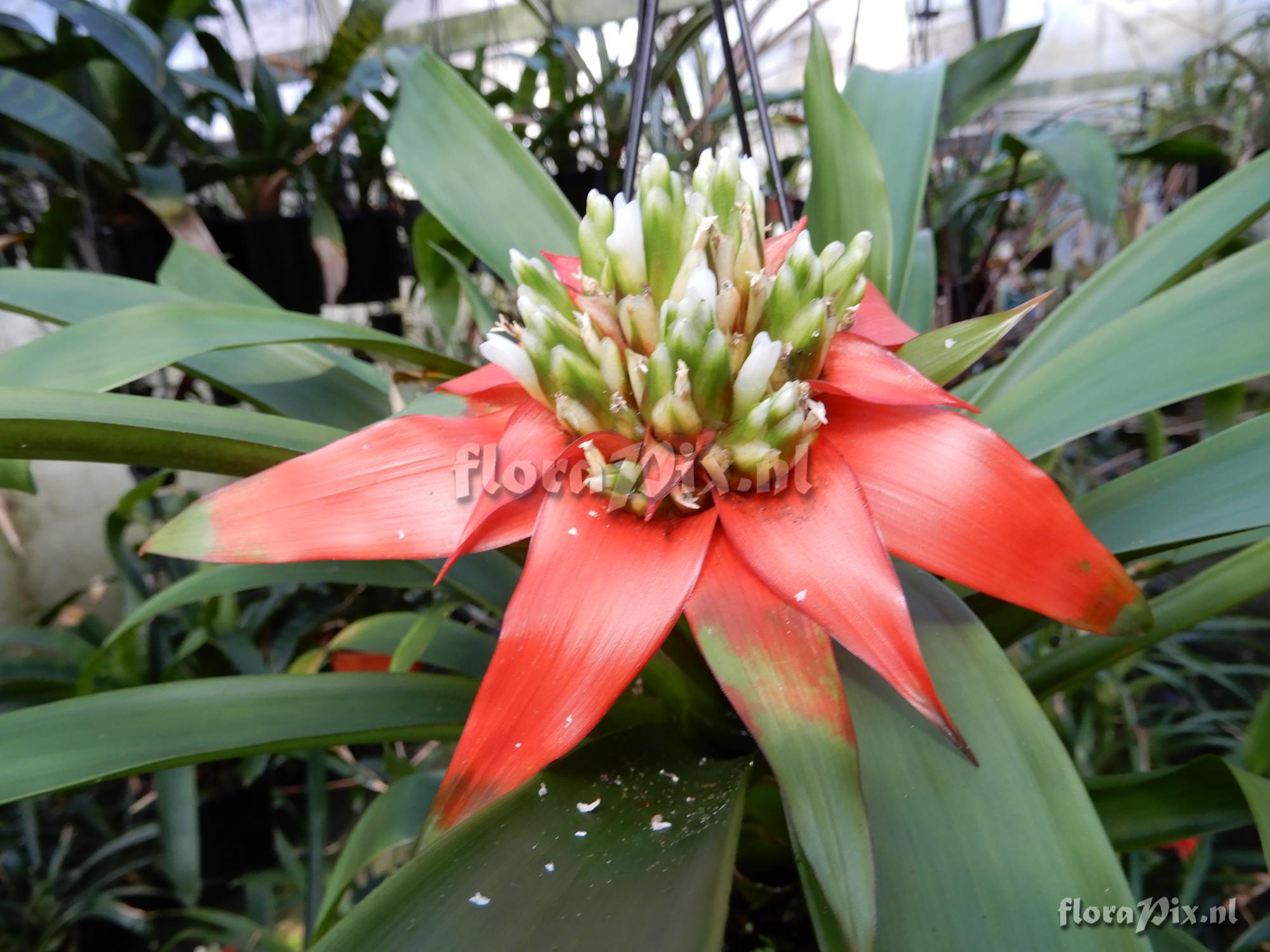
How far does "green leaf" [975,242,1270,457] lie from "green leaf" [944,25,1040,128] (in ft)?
1.57

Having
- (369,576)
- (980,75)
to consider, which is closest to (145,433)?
(369,576)

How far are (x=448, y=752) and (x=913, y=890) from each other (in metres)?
0.65

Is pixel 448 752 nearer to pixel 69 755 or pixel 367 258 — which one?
pixel 69 755

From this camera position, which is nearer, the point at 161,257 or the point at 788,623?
the point at 788,623

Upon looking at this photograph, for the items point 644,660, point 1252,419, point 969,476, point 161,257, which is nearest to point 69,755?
point 644,660

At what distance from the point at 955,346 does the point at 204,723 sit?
1.53ft

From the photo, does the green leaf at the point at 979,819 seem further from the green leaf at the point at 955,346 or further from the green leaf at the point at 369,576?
the green leaf at the point at 369,576

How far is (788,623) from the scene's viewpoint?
31 cm

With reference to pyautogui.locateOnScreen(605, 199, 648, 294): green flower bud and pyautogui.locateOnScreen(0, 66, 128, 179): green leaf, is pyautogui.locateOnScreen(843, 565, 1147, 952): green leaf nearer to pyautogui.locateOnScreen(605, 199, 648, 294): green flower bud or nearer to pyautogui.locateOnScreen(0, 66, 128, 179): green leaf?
pyautogui.locateOnScreen(605, 199, 648, 294): green flower bud

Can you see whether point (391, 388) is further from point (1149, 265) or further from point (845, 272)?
point (1149, 265)

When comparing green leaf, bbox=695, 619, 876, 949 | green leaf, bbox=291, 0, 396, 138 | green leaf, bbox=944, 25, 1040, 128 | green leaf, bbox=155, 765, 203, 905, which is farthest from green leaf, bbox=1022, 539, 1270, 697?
green leaf, bbox=291, 0, 396, 138

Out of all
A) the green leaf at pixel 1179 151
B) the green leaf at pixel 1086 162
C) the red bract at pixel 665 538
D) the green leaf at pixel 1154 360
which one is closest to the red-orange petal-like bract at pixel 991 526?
the red bract at pixel 665 538

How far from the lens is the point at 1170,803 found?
413 mm

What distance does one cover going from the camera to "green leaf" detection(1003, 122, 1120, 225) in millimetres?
628
